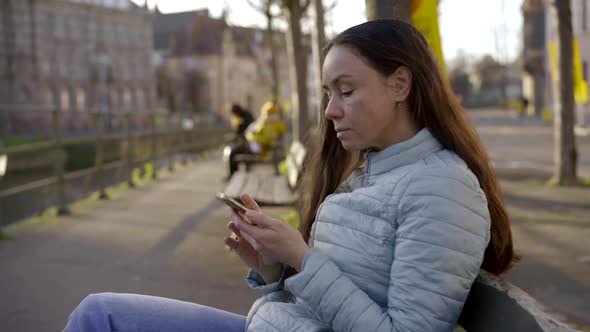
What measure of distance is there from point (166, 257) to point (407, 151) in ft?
16.7

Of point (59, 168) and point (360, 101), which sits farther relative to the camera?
point (59, 168)

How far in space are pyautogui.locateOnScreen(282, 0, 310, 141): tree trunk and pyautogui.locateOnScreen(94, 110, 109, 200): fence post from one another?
3.34 meters

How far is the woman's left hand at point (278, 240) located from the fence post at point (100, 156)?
Answer: 33.0 feet

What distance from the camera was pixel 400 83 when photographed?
2.09 metres

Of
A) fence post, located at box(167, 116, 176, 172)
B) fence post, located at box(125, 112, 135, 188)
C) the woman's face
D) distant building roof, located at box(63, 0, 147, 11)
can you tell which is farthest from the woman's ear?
distant building roof, located at box(63, 0, 147, 11)

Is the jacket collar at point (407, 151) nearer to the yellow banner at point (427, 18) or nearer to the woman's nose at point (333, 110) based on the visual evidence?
the woman's nose at point (333, 110)

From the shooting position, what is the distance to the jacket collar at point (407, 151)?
2069 millimetres

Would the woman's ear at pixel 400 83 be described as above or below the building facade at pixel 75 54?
below

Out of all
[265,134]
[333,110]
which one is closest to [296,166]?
[265,134]

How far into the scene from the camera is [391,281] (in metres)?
1.90

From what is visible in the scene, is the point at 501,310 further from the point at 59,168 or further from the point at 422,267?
the point at 59,168

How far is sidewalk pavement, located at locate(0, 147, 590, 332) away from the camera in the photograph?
5.29 meters

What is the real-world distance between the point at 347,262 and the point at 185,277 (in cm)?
420

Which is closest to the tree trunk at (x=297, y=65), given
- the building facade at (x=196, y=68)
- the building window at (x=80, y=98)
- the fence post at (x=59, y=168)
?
the fence post at (x=59, y=168)
